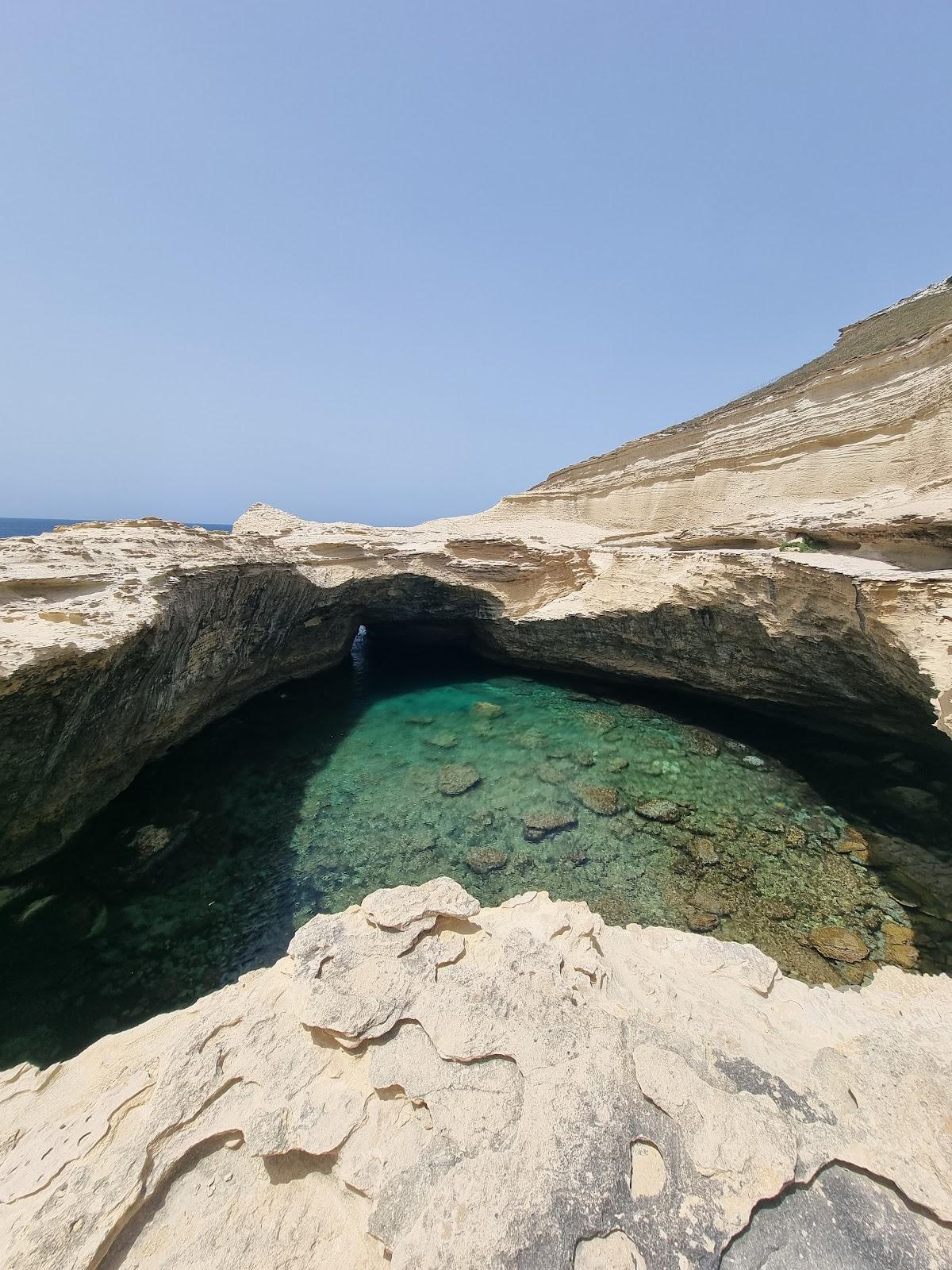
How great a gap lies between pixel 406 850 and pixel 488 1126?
13.7ft

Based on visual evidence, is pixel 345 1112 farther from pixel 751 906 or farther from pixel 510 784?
pixel 510 784

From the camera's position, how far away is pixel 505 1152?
2154mm

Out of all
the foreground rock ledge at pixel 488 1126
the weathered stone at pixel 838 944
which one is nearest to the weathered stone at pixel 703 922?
the weathered stone at pixel 838 944

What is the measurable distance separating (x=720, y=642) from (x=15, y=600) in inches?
399

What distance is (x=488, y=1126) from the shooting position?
7.37ft

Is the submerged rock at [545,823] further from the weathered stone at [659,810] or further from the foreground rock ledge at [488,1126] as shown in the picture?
the foreground rock ledge at [488,1126]

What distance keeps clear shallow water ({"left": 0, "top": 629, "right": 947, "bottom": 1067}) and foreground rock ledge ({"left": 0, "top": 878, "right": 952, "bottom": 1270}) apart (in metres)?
2.05

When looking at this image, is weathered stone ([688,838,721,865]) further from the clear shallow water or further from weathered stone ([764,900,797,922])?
weathered stone ([764,900,797,922])

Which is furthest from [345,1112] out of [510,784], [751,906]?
[510,784]

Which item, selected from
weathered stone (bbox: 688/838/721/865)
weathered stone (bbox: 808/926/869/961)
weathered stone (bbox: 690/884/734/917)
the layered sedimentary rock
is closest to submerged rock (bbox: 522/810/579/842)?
weathered stone (bbox: 688/838/721/865)

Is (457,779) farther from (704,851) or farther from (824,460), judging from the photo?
(824,460)

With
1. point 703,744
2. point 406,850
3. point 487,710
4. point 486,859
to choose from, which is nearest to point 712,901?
point 486,859

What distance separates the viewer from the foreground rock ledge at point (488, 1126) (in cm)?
194

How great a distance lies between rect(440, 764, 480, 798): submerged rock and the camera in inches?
294
